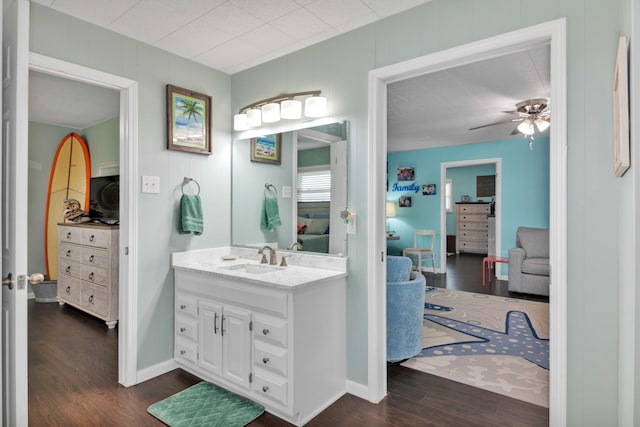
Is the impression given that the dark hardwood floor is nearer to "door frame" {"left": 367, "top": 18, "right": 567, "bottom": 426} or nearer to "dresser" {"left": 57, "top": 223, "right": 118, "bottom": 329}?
"door frame" {"left": 367, "top": 18, "right": 567, "bottom": 426}

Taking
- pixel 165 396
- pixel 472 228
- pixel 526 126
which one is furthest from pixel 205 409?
pixel 472 228

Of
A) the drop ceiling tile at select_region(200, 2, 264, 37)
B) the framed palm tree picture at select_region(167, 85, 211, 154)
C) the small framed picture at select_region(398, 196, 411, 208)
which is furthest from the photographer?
the small framed picture at select_region(398, 196, 411, 208)

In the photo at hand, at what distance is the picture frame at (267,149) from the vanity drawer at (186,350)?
4.89ft

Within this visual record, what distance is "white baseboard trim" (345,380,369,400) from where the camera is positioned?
2396mm

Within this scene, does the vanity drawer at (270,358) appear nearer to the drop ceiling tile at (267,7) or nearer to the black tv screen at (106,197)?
the drop ceiling tile at (267,7)

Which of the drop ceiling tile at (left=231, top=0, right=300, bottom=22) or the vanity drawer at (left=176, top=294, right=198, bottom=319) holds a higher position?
the drop ceiling tile at (left=231, top=0, right=300, bottom=22)

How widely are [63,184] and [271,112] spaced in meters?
3.98

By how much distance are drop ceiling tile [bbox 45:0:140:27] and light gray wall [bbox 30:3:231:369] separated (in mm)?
96

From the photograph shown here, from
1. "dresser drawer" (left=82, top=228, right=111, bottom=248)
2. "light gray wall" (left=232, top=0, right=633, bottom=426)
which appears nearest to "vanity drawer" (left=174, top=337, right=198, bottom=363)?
"dresser drawer" (left=82, top=228, right=111, bottom=248)

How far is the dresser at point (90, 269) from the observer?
3.92 metres

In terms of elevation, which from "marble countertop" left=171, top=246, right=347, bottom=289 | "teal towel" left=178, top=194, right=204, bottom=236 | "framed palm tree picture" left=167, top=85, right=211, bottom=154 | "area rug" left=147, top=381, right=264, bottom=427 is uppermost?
"framed palm tree picture" left=167, top=85, right=211, bottom=154

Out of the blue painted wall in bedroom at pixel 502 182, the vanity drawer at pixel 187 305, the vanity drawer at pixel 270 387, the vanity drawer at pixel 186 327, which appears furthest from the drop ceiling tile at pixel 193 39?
the blue painted wall in bedroom at pixel 502 182

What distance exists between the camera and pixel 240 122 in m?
3.08

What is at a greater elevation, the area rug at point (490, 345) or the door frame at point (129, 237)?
the door frame at point (129, 237)
